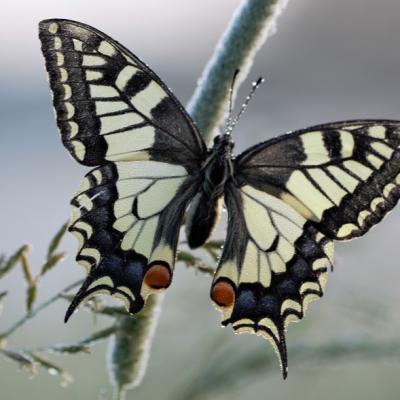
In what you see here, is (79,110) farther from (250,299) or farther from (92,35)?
(250,299)

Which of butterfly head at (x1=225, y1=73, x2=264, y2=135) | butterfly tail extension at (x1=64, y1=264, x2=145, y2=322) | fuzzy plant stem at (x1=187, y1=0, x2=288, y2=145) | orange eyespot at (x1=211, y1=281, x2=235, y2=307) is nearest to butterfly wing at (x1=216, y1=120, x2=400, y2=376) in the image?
orange eyespot at (x1=211, y1=281, x2=235, y2=307)

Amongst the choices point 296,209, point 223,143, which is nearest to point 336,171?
point 296,209

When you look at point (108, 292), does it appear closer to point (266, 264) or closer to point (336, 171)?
point (266, 264)

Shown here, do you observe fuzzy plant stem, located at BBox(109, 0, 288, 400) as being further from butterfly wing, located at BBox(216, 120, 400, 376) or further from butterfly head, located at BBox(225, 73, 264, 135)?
butterfly wing, located at BBox(216, 120, 400, 376)

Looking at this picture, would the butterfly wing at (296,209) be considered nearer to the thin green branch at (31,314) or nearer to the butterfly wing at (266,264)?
the butterfly wing at (266,264)

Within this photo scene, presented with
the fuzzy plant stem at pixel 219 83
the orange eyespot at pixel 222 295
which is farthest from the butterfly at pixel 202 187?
the fuzzy plant stem at pixel 219 83

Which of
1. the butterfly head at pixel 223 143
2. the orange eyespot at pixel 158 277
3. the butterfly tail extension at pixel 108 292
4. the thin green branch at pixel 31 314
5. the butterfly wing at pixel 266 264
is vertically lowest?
the thin green branch at pixel 31 314
